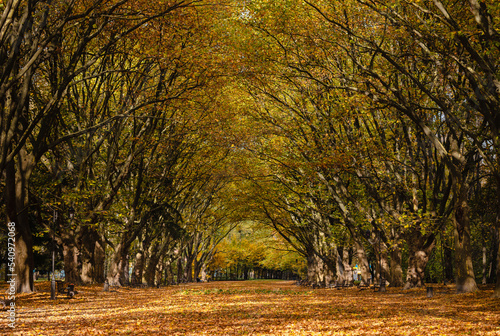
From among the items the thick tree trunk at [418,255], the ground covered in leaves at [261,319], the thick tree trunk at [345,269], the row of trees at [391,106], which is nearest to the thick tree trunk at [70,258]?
the ground covered in leaves at [261,319]

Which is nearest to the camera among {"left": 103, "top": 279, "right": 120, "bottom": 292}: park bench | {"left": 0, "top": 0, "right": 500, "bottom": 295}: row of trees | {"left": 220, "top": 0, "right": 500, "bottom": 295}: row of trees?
{"left": 220, "top": 0, "right": 500, "bottom": 295}: row of trees

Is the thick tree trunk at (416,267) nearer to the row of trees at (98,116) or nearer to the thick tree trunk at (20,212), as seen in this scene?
the row of trees at (98,116)

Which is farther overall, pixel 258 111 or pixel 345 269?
pixel 345 269

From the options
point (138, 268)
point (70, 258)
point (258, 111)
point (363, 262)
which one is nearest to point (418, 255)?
point (363, 262)

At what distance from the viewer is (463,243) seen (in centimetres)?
1661

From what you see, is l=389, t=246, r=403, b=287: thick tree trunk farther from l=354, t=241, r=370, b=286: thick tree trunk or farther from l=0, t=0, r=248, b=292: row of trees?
l=0, t=0, r=248, b=292: row of trees

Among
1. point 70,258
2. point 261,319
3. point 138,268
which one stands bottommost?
point 261,319

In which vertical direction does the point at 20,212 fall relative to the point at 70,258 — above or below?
above

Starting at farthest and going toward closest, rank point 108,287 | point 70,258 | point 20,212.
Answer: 1. point 108,287
2. point 70,258
3. point 20,212

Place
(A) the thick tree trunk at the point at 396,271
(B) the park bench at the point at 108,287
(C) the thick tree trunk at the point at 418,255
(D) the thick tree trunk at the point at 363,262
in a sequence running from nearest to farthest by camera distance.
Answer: (C) the thick tree trunk at the point at 418,255, (B) the park bench at the point at 108,287, (A) the thick tree trunk at the point at 396,271, (D) the thick tree trunk at the point at 363,262

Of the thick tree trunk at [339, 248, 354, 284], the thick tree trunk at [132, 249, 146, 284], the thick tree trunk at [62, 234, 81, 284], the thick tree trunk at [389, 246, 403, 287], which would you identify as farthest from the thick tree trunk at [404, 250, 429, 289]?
the thick tree trunk at [132, 249, 146, 284]

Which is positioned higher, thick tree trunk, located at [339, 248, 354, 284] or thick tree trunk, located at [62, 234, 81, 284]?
thick tree trunk, located at [62, 234, 81, 284]

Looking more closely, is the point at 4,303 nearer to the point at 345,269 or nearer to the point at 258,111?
the point at 258,111

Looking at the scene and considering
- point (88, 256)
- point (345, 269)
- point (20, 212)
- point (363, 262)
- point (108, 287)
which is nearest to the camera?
point (20, 212)
